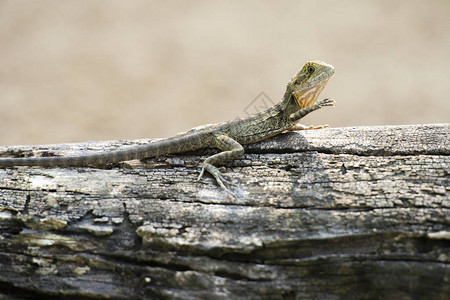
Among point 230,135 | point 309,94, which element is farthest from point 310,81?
point 230,135

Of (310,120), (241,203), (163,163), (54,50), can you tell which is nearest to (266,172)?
(241,203)

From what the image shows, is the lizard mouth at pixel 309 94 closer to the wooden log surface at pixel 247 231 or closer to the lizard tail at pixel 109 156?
the wooden log surface at pixel 247 231

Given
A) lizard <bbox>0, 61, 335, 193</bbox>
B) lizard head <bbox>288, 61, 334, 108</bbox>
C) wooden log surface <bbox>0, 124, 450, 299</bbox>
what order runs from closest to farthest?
→ wooden log surface <bbox>0, 124, 450, 299</bbox>
lizard <bbox>0, 61, 335, 193</bbox>
lizard head <bbox>288, 61, 334, 108</bbox>

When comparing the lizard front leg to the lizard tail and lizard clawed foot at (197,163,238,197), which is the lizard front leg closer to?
lizard clawed foot at (197,163,238,197)

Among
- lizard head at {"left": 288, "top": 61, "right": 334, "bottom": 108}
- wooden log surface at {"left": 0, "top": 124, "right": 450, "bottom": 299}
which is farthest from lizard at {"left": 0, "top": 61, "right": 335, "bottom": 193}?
wooden log surface at {"left": 0, "top": 124, "right": 450, "bottom": 299}

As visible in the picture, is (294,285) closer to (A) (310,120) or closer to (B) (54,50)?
(A) (310,120)

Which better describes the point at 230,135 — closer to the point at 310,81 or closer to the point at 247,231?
the point at 310,81

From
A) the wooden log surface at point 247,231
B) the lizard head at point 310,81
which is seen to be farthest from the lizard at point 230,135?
the wooden log surface at point 247,231
